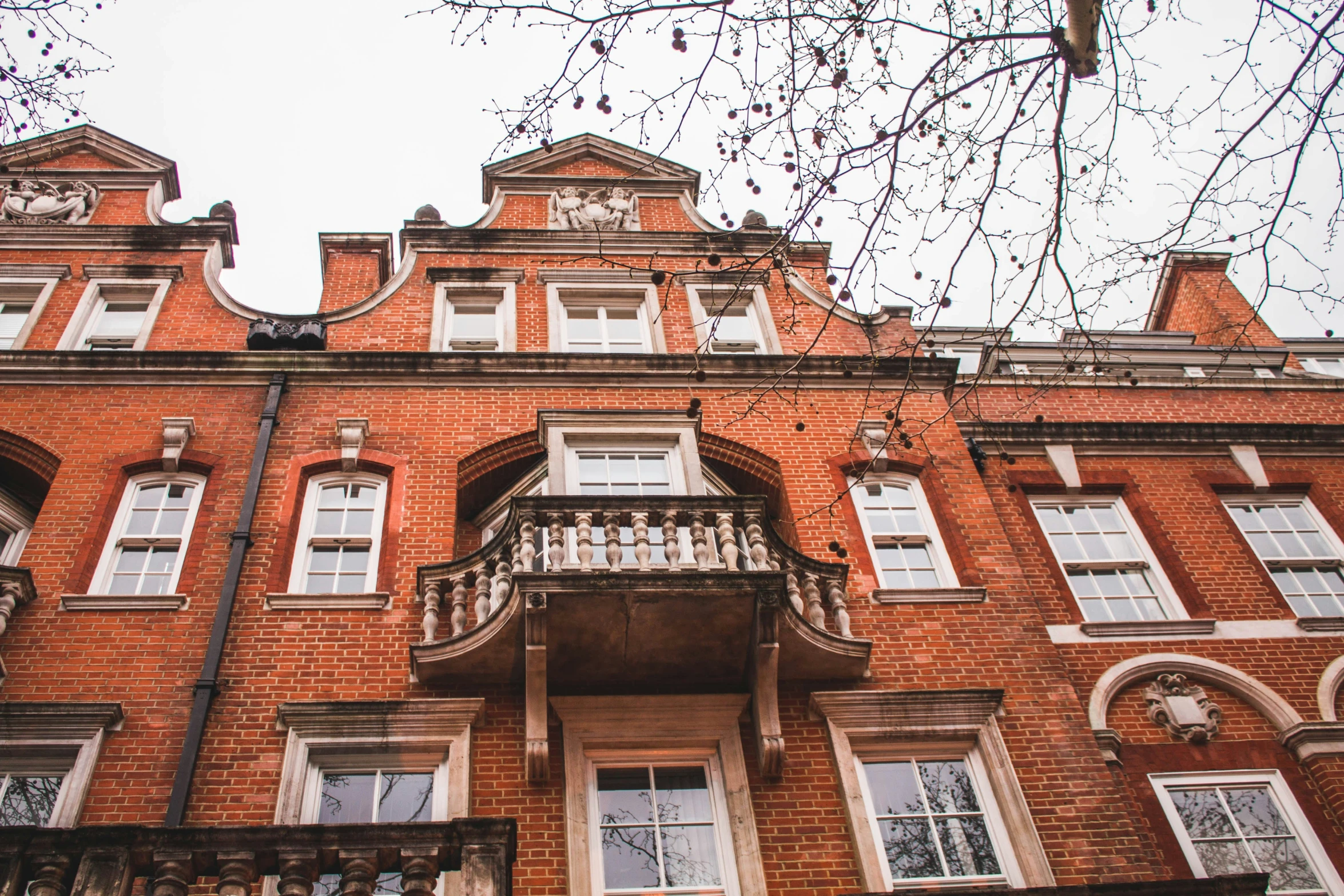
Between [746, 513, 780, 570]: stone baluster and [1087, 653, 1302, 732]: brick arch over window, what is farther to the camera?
[1087, 653, 1302, 732]: brick arch over window

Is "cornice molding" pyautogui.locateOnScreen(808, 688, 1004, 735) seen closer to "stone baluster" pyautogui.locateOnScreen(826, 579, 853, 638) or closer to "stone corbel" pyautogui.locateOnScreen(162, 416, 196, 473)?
"stone baluster" pyautogui.locateOnScreen(826, 579, 853, 638)

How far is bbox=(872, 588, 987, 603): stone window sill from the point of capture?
12.4 m

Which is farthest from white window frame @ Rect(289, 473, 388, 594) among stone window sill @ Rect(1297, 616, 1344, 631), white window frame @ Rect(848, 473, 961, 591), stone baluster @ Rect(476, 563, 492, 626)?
stone window sill @ Rect(1297, 616, 1344, 631)

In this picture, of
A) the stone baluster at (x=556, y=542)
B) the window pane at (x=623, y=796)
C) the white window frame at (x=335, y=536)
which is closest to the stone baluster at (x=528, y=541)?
the stone baluster at (x=556, y=542)

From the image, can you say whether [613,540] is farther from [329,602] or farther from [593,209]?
[593,209]

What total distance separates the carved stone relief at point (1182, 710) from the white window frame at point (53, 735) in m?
10.3

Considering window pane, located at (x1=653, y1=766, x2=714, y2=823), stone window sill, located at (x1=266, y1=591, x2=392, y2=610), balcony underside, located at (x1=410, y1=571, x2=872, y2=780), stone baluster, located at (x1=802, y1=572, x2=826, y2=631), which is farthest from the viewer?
stone window sill, located at (x1=266, y1=591, x2=392, y2=610)

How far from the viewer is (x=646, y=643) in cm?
1084

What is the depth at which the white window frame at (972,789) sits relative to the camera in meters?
9.88

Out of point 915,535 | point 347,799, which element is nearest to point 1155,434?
point 915,535

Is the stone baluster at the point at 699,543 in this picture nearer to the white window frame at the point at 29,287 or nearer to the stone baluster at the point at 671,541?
the stone baluster at the point at 671,541

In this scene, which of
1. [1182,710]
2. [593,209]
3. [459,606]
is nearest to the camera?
[459,606]

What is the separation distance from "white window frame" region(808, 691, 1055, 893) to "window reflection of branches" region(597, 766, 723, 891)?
4.28 ft

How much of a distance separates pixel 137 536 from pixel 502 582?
442 cm
